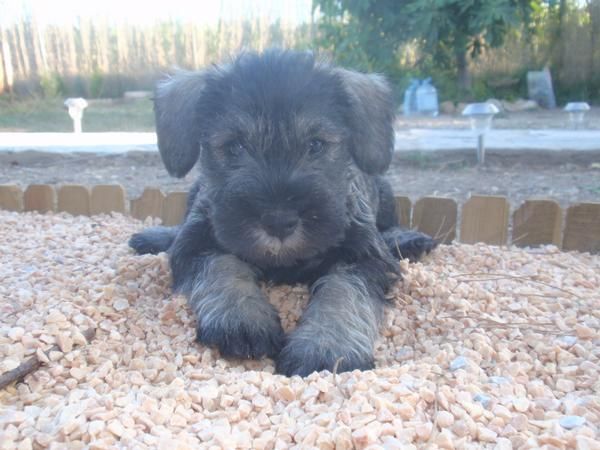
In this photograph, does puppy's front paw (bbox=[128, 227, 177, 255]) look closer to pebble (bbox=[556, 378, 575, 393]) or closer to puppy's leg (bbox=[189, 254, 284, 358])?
puppy's leg (bbox=[189, 254, 284, 358])

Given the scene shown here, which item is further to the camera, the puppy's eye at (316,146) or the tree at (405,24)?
the tree at (405,24)

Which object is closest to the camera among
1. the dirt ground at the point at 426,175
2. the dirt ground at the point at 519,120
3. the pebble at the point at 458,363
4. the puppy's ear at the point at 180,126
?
the pebble at the point at 458,363

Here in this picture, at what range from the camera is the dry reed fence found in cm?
446

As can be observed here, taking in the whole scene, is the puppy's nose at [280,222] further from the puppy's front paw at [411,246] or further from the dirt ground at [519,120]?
the dirt ground at [519,120]

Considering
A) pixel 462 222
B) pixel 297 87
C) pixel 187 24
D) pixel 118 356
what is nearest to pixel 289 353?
pixel 118 356

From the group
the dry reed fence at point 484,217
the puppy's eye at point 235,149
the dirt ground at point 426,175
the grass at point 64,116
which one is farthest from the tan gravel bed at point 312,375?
the grass at point 64,116

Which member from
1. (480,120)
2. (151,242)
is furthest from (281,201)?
(480,120)

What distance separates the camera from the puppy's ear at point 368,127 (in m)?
3.40

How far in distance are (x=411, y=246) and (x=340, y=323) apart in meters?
1.45

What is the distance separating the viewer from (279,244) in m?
2.71

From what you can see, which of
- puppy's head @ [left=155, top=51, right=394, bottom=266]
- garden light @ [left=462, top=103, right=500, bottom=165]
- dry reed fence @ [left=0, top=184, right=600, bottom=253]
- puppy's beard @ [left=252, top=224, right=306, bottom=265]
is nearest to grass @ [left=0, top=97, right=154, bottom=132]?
dry reed fence @ [left=0, top=184, right=600, bottom=253]

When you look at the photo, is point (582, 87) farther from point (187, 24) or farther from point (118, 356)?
point (118, 356)

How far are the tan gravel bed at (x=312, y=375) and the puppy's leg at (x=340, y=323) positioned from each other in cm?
13

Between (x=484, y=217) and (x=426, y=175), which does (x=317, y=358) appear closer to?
(x=484, y=217)
